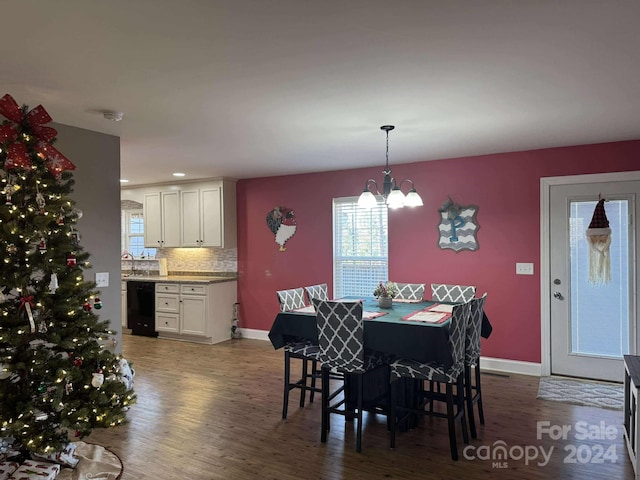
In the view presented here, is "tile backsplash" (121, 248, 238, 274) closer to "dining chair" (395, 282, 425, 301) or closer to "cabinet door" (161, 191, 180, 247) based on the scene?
"cabinet door" (161, 191, 180, 247)

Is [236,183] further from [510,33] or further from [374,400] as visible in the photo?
[510,33]

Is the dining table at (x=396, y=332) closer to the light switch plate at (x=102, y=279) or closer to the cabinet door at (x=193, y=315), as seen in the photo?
the light switch plate at (x=102, y=279)

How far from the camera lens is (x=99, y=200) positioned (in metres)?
4.07

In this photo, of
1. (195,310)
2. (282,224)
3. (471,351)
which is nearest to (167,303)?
(195,310)

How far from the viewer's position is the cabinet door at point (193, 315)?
657cm

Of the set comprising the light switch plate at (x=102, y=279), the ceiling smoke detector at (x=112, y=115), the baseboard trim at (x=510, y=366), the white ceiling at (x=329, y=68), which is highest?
the white ceiling at (x=329, y=68)

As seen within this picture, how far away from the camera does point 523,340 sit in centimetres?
500

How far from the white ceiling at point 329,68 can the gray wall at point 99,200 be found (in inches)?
7.3

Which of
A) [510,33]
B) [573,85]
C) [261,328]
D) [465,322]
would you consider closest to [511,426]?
[465,322]

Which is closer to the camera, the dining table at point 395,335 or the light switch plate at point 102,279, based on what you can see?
the dining table at point 395,335

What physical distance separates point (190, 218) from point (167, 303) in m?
1.36

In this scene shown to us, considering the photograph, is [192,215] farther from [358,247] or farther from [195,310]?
[358,247]

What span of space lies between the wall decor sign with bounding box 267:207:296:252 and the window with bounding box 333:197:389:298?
70 cm

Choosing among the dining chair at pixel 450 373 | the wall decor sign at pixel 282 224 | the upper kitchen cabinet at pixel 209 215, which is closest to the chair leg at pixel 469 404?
the dining chair at pixel 450 373
